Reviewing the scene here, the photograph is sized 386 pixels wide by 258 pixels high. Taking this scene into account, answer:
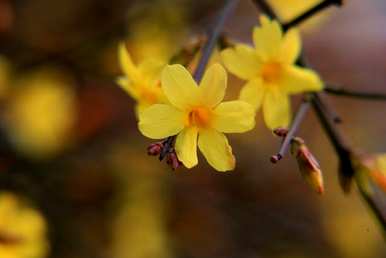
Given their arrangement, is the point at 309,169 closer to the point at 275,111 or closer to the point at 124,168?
the point at 275,111

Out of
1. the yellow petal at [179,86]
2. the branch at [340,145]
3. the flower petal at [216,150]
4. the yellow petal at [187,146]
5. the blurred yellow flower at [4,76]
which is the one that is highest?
the blurred yellow flower at [4,76]

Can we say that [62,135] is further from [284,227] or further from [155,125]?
[155,125]

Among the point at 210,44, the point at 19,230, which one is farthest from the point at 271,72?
the point at 19,230

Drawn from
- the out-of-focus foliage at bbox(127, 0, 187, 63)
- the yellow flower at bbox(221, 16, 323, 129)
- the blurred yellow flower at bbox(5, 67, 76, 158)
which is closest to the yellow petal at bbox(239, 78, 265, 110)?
the yellow flower at bbox(221, 16, 323, 129)

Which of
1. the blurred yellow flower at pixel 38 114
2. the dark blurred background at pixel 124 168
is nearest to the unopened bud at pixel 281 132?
the dark blurred background at pixel 124 168

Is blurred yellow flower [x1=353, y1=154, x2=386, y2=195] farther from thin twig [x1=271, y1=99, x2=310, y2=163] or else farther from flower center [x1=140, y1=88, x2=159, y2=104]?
flower center [x1=140, y1=88, x2=159, y2=104]

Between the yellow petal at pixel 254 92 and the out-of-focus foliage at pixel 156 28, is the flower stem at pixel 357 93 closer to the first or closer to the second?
the yellow petal at pixel 254 92
